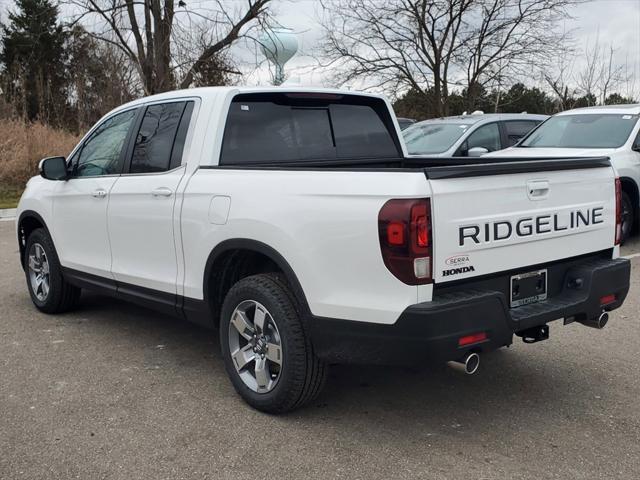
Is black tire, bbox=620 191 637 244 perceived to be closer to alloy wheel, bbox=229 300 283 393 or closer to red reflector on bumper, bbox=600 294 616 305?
red reflector on bumper, bbox=600 294 616 305

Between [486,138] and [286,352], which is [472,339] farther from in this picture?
[486,138]

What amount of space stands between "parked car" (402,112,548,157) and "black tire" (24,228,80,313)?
585 centimetres

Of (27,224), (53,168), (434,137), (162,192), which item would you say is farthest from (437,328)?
(434,137)

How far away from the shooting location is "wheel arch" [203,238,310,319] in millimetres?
3424

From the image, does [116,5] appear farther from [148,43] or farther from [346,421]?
[346,421]

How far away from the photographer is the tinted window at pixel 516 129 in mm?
10875

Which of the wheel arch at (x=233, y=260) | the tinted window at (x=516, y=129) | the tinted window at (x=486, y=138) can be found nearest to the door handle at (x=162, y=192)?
the wheel arch at (x=233, y=260)

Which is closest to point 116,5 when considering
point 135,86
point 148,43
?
point 148,43

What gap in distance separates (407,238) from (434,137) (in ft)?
25.4

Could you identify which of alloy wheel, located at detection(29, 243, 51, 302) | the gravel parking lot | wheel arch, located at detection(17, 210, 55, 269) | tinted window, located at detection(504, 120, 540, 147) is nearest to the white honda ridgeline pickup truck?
the gravel parking lot

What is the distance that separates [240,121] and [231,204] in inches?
29.1

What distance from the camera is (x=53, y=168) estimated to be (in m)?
5.28

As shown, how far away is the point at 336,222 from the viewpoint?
3201 millimetres

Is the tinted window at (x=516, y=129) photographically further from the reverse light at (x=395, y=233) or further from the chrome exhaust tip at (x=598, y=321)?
the reverse light at (x=395, y=233)
